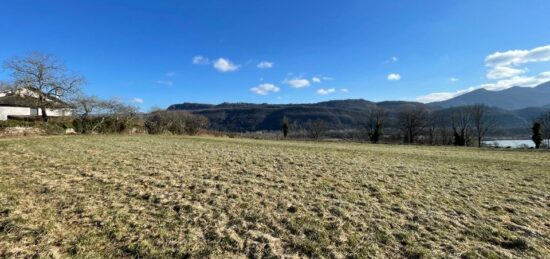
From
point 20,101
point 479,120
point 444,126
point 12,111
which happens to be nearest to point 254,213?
point 20,101

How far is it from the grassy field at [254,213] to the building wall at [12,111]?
4620 cm

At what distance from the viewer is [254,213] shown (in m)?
6.47

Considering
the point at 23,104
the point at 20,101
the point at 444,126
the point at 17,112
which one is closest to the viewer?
the point at 20,101

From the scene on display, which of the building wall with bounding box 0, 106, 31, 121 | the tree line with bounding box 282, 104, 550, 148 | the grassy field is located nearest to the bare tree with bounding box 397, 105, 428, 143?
the tree line with bounding box 282, 104, 550, 148

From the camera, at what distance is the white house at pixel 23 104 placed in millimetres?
37812

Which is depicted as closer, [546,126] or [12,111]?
[12,111]

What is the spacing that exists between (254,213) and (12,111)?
5821cm

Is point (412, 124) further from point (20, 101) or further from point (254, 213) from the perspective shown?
point (20, 101)

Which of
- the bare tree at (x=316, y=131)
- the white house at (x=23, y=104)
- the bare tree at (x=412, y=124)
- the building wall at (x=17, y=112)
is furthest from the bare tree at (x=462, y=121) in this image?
the building wall at (x=17, y=112)

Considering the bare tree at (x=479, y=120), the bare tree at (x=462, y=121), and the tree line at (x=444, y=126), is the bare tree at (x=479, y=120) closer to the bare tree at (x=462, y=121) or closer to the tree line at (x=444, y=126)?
the tree line at (x=444, y=126)

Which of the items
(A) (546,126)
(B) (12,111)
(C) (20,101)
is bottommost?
(A) (546,126)

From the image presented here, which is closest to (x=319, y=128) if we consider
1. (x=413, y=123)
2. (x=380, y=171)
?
(x=413, y=123)

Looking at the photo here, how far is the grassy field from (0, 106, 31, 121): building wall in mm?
46197

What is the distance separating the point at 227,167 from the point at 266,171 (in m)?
1.70
